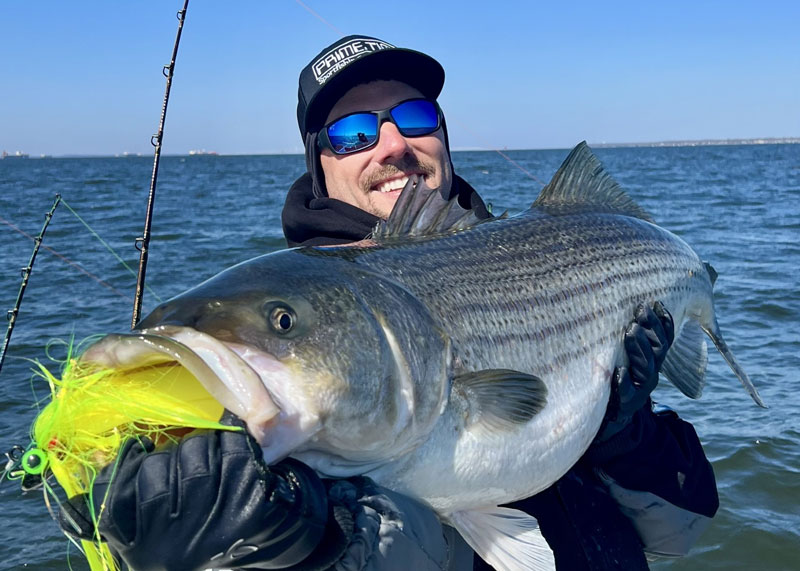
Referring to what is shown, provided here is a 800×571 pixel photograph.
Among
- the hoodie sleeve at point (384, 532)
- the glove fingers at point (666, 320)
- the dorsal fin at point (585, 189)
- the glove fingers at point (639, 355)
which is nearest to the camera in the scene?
the hoodie sleeve at point (384, 532)

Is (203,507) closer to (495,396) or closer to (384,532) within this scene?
(384,532)

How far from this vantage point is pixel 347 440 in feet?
6.07

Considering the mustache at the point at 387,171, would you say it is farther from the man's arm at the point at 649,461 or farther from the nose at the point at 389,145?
the man's arm at the point at 649,461

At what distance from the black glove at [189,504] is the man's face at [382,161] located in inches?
76.8

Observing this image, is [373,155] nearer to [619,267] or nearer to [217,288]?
[619,267]

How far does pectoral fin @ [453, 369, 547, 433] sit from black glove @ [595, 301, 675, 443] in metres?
0.63

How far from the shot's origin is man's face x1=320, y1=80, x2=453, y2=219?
351cm

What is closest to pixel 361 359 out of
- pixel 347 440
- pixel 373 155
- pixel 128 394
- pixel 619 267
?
pixel 347 440

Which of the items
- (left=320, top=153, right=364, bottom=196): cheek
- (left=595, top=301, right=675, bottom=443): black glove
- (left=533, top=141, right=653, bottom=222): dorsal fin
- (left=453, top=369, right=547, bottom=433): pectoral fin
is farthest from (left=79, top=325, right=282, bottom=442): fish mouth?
(left=320, top=153, right=364, bottom=196): cheek

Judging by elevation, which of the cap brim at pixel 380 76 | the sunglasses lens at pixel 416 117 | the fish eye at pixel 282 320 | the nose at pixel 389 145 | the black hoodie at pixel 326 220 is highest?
the cap brim at pixel 380 76

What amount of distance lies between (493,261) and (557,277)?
0.26 meters

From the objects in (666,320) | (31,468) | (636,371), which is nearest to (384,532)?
(31,468)

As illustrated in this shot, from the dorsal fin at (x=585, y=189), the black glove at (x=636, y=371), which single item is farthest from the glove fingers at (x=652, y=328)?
the dorsal fin at (x=585, y=189)

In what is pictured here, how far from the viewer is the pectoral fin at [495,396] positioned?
2129 millimetres
